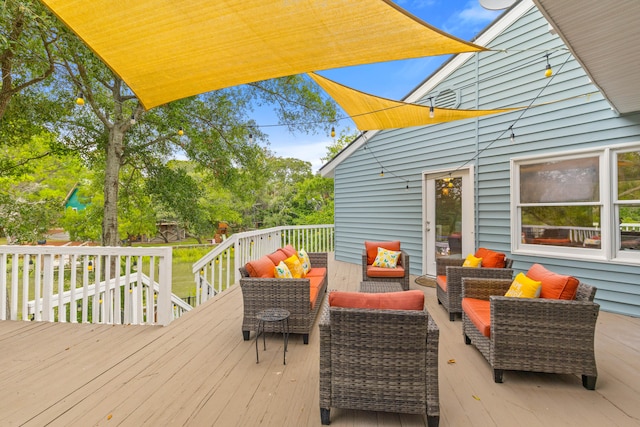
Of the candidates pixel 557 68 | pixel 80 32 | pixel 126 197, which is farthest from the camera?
pixel 126 197

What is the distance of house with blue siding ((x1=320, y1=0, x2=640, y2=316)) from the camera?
13.1 ft

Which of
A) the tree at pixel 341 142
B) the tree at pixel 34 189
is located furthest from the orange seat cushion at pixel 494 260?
the tree at pixel 341 142

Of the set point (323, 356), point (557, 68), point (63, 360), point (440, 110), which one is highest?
point (557, 68)

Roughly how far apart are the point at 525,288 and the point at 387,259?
2366 millimetres

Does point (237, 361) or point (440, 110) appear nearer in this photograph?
point (237, 361)

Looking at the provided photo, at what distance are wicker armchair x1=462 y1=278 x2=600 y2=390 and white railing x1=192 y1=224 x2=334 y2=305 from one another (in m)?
3.78

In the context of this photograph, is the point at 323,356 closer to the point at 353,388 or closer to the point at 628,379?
the point at 353,388

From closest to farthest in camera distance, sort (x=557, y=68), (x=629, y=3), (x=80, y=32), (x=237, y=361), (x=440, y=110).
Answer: (x=629, y=3), (x=80, y=32), (x=237, y=361), (x=440, y=110), (x=557, y=68)

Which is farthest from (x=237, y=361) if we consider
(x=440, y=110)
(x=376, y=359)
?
(x=440, y=110)

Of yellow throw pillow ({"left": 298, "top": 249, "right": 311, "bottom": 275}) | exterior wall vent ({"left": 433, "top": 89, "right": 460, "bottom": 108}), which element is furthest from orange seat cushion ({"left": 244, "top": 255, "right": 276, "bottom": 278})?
exterior wall vent ({"left": 433, "top": 89, "right": 460, "bottom": 108})

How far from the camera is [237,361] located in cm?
275

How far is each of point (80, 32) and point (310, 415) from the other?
2986 millimetres

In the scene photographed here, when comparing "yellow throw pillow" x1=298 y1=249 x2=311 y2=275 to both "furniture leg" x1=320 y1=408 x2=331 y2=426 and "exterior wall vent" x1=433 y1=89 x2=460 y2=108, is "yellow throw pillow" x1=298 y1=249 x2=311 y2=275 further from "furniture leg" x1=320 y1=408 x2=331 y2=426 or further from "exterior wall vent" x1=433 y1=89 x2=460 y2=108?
"exterior wall vent" x1=433 y1=89 x2=460 y2=108

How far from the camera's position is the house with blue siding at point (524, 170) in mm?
3988
